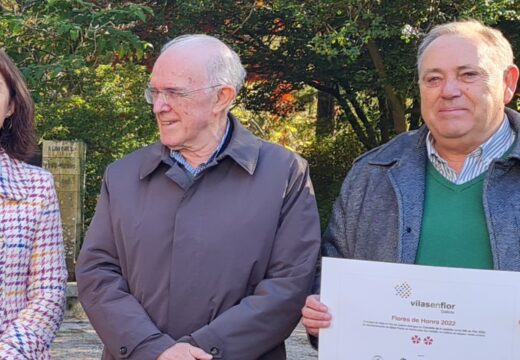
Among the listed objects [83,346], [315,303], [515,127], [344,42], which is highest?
[344,42]

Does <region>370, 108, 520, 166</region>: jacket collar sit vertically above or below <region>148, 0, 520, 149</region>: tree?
below

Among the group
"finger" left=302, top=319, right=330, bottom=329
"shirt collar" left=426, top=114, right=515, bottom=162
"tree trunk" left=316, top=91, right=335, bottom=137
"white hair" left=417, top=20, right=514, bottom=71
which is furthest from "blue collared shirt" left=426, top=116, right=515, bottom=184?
"tree trunk" left=316, top=91, right=335, bottom=137

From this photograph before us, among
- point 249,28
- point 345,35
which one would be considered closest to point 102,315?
point 345,35

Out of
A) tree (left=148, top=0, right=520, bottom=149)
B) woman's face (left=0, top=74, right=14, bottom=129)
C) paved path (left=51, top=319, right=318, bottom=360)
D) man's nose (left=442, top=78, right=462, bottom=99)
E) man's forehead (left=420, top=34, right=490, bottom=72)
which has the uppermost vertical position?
tree (left=148, top=0, right=520, bottom=149)

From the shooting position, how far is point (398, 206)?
317cm

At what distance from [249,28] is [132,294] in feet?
39.0

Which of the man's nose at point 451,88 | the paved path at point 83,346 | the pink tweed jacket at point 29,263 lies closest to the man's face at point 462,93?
the man's nose at point 451,88

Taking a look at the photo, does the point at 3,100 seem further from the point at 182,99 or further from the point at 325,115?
the point at 325,115

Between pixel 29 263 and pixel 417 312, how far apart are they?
147cm

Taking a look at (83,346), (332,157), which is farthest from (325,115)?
(83,346)

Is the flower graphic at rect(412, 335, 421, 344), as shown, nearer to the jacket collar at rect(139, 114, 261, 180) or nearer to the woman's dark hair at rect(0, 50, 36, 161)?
the jacket collar at rect(139, 114, 261, 180)

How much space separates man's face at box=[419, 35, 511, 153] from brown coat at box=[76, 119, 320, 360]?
0.63 meters

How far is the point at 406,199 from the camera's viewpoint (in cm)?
316

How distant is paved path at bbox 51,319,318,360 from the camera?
8.00 metres
